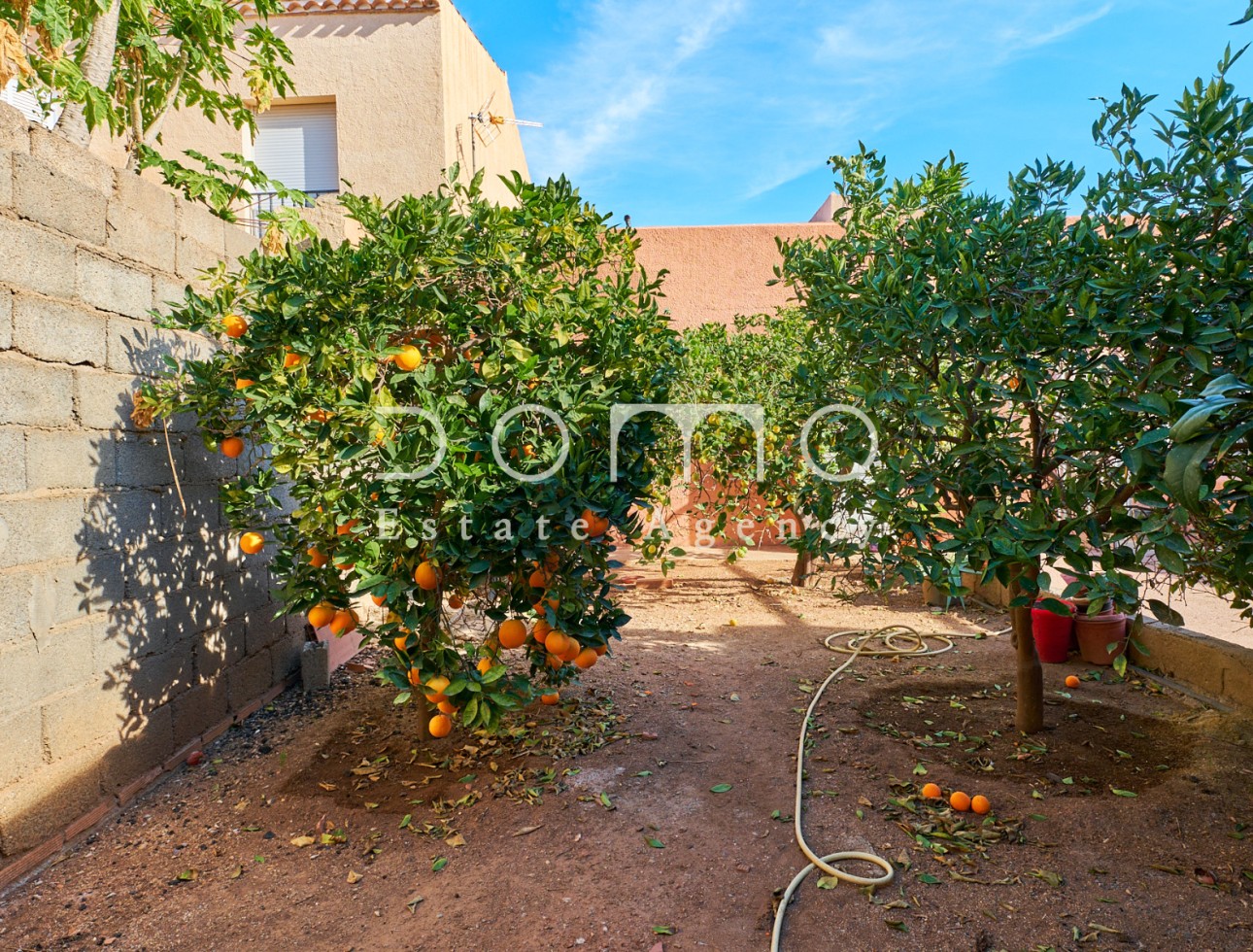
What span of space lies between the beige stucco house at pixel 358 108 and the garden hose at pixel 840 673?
7316mm

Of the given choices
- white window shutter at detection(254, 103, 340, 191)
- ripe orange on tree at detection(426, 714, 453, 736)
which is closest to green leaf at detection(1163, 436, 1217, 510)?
ripe orange on tree at detection(426, 714, 453, 736)

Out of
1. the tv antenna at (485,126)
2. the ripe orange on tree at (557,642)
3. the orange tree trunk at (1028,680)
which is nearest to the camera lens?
the ripe orange on tree at (557,642)

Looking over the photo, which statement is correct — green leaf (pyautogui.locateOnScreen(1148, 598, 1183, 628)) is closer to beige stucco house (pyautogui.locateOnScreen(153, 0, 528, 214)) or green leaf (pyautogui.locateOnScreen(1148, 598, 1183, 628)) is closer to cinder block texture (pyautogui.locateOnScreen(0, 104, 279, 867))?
cinder block texture (pyautogui.locateOnScreen(0, 104, 279, 867))

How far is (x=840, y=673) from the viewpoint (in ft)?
16.4

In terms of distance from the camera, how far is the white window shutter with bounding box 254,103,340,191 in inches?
381

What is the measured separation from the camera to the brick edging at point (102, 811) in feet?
9.16

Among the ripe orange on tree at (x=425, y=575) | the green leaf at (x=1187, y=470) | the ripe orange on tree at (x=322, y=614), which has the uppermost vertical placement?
the green leaf at (x=1187, y=470)

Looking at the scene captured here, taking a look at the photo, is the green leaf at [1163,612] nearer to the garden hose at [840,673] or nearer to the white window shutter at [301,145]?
the garden hose at [840,673]

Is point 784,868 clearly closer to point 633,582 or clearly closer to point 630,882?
point 630,882

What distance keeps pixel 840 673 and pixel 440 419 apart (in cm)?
334

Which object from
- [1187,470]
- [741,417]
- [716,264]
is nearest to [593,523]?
[1187,470]

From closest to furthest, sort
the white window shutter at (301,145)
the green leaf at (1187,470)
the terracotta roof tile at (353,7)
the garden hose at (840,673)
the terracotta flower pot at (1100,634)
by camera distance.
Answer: the green leaf at (1187,470), the garden hose at (840,673), the terracotta flower pot at (1100,634), the terracotta roof tile at (353,7), the white window shutter at (301,145)

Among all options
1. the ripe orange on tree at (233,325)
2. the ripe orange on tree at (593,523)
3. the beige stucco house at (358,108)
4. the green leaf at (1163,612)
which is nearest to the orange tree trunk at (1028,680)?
the green leaf at (1163,612)

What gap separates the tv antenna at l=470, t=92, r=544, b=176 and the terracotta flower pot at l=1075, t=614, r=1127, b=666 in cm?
888
